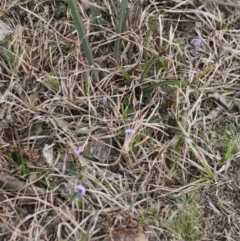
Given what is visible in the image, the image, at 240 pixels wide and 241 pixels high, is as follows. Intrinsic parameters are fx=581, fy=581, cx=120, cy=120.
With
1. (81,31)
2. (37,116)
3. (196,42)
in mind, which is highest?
(81,31)

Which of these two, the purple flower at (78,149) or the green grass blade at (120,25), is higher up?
the green grass blade at (120,25)

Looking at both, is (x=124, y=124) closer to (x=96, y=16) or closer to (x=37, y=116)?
(x=37, y=116)

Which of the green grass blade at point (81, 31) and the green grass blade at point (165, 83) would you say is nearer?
the green grass blade at point (81, 31)

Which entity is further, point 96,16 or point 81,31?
point 96,16

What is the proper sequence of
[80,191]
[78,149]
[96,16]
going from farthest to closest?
[96,16]
[78,149]
[80,191]

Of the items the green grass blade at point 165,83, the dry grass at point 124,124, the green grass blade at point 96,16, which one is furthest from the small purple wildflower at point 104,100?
the green grass blade at point 96,16

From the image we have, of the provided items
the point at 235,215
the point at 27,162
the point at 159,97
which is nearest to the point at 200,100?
the point at 159,97

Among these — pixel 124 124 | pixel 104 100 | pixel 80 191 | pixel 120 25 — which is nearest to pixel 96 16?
pixel 120 25

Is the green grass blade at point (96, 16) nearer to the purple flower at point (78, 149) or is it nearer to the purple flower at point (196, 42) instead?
the purple flower at point (196, 42)
